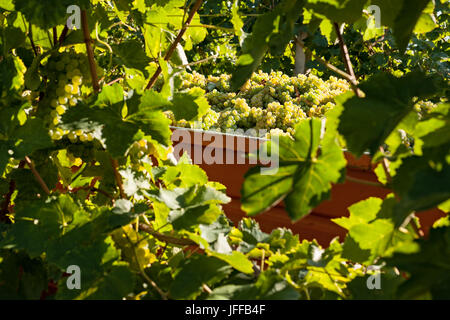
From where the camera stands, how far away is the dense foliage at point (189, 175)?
1.65ft

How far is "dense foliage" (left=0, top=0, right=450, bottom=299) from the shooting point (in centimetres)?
50

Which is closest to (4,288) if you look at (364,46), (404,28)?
(404,28)

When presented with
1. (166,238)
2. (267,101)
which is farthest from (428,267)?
(267,101)

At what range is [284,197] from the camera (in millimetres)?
506

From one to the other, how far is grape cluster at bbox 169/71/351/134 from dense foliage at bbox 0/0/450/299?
4.83 feet

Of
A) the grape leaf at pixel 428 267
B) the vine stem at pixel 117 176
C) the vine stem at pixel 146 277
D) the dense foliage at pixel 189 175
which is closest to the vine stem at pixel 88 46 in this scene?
the dense foliage at pixel 189 175

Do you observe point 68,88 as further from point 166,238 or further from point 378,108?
point 378,108

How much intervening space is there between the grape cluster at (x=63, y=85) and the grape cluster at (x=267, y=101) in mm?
1493

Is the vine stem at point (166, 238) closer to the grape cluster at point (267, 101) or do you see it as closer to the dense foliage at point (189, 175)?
the dense foliage at point (189, 175)

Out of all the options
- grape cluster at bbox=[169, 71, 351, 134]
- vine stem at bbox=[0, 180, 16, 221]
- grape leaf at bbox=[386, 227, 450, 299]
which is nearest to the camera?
grape leaf at bbox=[386, 227, 450, 299]

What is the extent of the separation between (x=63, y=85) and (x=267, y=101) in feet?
7.13

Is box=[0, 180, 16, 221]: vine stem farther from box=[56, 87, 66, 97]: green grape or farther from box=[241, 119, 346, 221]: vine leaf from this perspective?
box=[241, 119, 346, 221]: vine leaf

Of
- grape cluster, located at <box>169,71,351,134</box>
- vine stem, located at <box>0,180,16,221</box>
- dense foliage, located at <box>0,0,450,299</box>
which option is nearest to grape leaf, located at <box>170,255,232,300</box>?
dense foliage, located at <box>0,0,450,299</box>

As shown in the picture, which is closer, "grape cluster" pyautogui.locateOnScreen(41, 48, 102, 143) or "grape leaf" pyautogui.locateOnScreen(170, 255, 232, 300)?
"grape leaf" pyautogui.locateOnScreen(170, 255, 232, 300)
